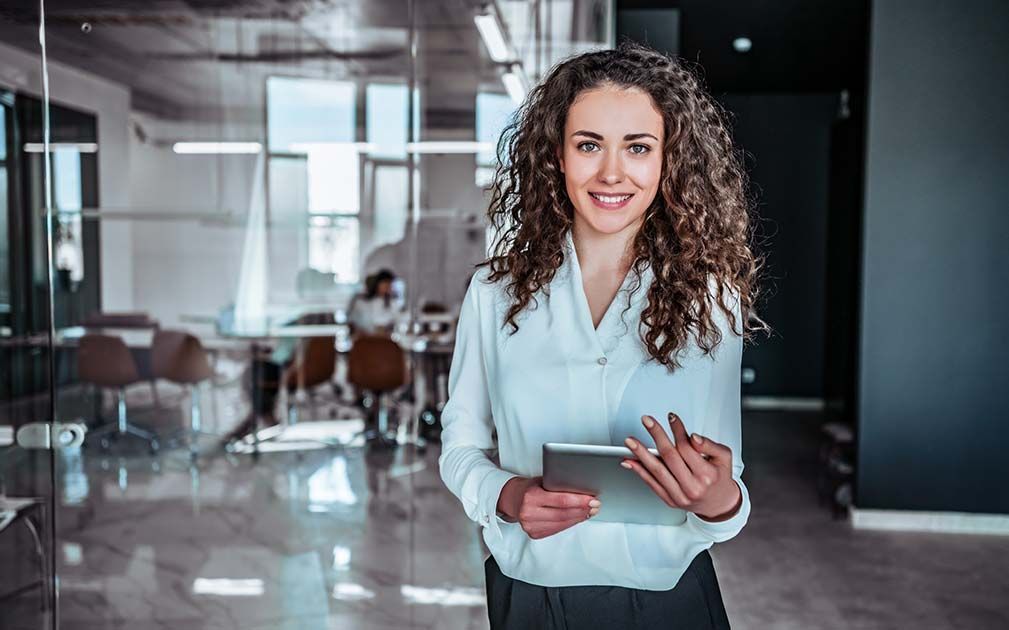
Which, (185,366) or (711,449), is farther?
(185,366)

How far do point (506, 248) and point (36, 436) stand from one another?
A: 2.07m

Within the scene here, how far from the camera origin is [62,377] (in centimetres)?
558

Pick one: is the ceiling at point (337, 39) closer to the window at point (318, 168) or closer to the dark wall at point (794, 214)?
the window at point (318, 168)

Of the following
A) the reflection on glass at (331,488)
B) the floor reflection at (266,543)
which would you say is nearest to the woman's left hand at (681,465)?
the floor reflection at (266,543)

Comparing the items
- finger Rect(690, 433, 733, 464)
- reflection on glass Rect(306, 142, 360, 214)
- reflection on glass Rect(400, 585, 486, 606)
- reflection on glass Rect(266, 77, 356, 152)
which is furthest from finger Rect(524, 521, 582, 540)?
reflection on glass Rect(266, 77, 356, 152)

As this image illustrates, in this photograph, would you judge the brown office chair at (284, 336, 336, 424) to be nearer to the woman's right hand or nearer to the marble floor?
the marble floor

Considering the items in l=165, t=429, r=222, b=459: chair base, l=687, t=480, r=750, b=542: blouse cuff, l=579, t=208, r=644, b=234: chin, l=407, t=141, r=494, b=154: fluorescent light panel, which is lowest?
l=165, t=429, r=222, b=459: chair base

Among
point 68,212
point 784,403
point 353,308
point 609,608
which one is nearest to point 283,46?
point 353,308

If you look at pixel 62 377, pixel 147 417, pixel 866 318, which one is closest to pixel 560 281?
pixel 866 318

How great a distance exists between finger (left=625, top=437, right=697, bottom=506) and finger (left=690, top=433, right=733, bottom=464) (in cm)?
3

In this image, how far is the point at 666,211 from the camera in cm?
133

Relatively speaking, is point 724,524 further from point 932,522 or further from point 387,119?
point 387,119

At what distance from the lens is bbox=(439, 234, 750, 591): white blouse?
125 centimetres

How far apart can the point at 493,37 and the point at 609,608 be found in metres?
5.42
